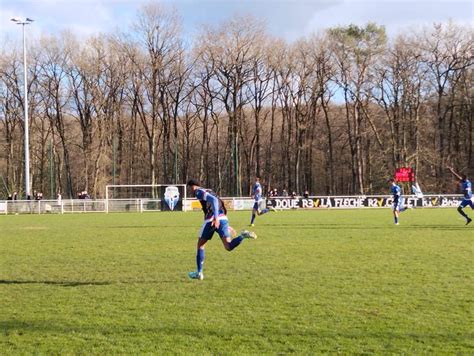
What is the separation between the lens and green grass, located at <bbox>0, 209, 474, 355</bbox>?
19.0 feet

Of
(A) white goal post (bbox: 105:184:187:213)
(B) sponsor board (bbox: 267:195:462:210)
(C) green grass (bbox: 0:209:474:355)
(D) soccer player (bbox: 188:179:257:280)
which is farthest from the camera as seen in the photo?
(B) sponsor board (bbox: 267:195:462:210)

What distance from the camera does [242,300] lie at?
7.85m

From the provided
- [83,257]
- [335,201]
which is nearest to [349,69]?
[335,201]

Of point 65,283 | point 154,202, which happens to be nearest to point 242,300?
point 65,283

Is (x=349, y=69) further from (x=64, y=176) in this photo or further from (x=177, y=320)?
(x=177, y=320)

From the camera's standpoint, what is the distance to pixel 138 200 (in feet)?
135

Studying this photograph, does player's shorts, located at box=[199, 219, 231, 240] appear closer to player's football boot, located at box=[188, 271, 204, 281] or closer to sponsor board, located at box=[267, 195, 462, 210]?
player's football boot, located at box=[188, 271, 204, 281]

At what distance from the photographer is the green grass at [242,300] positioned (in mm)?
5805

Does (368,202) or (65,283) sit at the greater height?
(368,202)

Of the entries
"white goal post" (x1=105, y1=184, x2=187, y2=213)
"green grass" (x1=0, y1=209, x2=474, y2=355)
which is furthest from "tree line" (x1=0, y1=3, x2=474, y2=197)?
"green grass" (x1=0, y1=209, x2=474, y2=355)

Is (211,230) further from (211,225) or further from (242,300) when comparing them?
(242,300)

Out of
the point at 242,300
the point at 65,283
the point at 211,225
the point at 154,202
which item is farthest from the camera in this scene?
the point at 154,202

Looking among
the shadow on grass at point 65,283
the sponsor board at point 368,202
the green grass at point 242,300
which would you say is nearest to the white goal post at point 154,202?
the sponsor board at point 368,202

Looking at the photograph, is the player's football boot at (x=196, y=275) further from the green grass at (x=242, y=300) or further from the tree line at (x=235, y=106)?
the tree line at (x=235, y=106)
